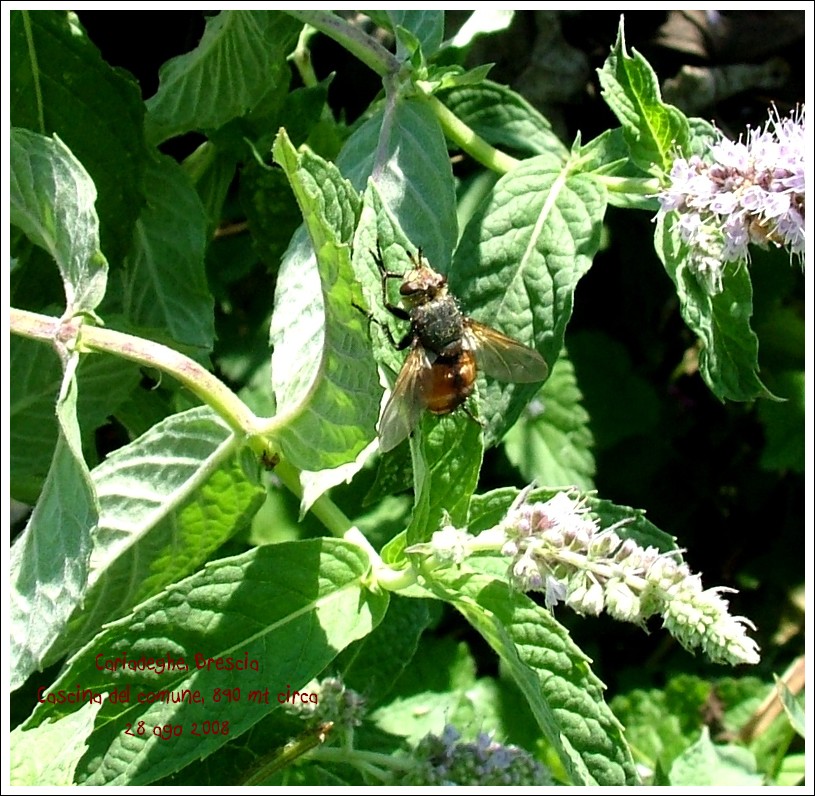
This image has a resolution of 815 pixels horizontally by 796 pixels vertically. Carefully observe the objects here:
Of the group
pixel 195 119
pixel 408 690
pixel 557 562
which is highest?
pixel 195 119

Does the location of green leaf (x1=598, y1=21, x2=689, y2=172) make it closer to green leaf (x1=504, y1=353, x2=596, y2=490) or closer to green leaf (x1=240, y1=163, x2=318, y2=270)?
green leaf (x1=240, y1=163, x2=318, y2=270)

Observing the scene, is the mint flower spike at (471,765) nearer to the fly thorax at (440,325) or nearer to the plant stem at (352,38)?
the fly thorax at (440,325)

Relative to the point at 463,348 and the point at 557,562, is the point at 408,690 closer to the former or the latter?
the point at 463,348

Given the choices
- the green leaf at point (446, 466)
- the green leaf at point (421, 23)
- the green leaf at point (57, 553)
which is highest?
the green leaf at point (421, 23)

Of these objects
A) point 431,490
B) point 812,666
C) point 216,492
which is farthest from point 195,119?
point 812,666

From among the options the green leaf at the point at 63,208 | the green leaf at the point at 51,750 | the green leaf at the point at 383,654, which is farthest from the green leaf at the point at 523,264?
the green leaf at the point at 51,750

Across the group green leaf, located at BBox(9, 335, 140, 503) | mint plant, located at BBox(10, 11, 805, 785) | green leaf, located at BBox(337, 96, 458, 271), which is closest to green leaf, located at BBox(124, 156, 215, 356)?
mint plant, located at BBox(10, 11, 805, 785)

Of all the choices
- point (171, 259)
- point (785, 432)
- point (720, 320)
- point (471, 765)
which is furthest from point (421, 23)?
point (785, 432)
